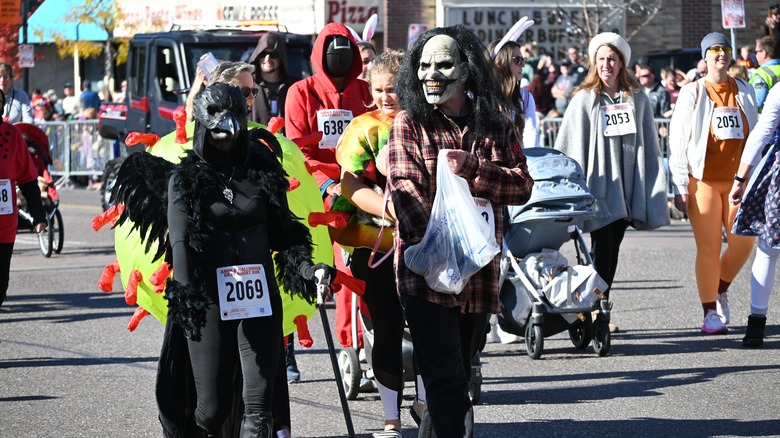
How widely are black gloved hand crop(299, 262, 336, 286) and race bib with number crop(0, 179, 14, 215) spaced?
3.96m

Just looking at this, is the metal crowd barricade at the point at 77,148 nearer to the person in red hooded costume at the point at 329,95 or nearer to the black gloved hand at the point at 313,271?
the person in red hooded costume at the point at 329,95

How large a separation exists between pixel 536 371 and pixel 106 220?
342 cm

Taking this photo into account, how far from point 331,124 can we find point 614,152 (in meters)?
2.60

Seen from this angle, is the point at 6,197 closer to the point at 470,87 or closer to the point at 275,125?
the point at 275,125

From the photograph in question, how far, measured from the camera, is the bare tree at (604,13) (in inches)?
1191

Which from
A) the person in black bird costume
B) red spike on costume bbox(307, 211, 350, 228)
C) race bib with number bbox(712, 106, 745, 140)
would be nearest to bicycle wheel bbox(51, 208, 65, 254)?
race bib with number bbox(712, 106, 745, 140)

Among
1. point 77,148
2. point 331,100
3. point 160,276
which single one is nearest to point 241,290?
point 160,276

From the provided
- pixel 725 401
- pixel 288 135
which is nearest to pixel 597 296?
pixel 725 401

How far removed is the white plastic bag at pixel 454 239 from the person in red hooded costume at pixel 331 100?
237 cm

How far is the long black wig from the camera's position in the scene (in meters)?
5.54

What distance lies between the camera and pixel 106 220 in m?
6.32

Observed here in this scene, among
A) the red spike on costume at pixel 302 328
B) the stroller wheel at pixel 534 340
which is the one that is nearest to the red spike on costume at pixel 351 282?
the red spike on costume at pixel 302 328

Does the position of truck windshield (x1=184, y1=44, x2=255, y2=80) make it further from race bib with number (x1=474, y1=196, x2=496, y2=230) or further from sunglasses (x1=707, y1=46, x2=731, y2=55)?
race bib with number (x1=474, y1=196, x2=496, y2=230)

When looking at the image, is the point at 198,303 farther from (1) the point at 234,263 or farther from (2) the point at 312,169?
(2) the point at 312,169
